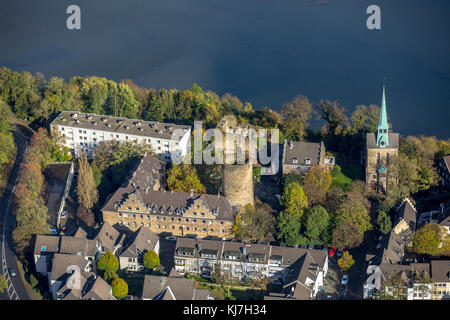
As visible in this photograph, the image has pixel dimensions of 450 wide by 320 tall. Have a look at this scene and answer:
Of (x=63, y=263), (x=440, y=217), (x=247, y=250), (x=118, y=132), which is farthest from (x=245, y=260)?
(x=118, y=132)

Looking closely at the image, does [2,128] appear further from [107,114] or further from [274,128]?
[274,128]

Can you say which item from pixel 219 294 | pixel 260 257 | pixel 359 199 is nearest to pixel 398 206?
pixel 359 199

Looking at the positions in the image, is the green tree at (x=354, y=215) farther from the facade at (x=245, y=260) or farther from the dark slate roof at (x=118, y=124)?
the dark slate roof at (x=118, y=124)

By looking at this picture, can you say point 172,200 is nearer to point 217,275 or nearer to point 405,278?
point 217,275

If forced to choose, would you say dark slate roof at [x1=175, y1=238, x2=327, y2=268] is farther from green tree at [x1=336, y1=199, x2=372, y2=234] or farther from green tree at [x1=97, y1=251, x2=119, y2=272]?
green tree at [x1=97, y1=251, x2=119, y2=272]

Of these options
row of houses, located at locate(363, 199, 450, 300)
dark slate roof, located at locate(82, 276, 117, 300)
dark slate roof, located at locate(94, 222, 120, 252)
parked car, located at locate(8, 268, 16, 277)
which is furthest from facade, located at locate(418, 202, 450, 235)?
parked car, located at locate(8, 268, 16, 277)

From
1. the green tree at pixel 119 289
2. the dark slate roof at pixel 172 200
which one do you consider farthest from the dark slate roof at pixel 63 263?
the dark slate roof at pixel 172 200

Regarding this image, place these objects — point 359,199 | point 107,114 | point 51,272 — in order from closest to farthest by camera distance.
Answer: point 51,272, point 359,199, point 107,114
